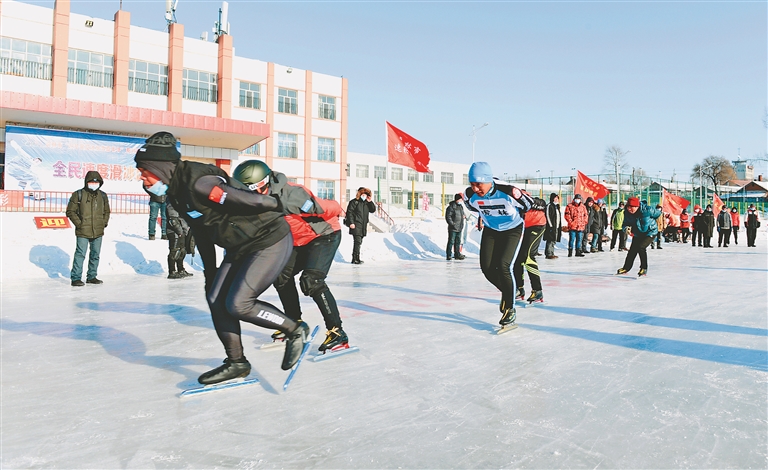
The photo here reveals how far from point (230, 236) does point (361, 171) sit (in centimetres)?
5136

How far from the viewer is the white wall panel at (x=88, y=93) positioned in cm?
2602

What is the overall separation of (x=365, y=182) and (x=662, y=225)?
33.9m

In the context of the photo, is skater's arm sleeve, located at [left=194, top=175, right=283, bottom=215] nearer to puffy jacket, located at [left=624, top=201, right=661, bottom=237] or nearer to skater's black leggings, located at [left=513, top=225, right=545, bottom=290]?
skater's black leggings, located at [left=513, top=225, right=545, bottom=290]

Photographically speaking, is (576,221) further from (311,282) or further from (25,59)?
(25,59)

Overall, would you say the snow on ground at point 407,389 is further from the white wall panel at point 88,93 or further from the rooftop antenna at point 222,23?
the rooftop antenna at point 222,23

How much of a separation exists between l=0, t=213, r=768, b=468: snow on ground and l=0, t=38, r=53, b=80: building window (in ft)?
76.5

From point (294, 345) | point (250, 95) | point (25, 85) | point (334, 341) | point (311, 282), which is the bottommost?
point (334, 341)

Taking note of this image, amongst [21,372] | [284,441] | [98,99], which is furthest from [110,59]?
[284,441]

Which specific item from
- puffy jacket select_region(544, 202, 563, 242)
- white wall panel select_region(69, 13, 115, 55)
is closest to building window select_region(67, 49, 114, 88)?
white wall panel select_region(69, 13, 115, 55)

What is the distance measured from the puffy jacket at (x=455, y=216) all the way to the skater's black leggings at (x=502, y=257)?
7981mm

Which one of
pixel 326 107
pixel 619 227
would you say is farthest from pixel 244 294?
pixel 326 107

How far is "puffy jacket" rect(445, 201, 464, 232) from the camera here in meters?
13.6

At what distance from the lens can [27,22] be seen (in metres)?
25.1

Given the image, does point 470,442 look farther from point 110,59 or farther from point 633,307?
point 110,59
